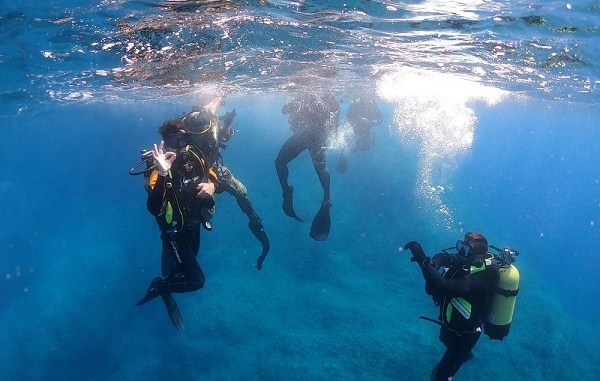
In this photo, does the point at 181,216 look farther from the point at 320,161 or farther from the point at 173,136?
the point at 320,161

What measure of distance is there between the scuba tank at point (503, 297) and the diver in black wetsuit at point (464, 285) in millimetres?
90

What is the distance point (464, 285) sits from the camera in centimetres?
611

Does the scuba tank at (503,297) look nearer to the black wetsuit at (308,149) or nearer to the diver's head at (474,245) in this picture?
the diver's head at (474,245)

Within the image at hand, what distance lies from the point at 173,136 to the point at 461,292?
16.4ft

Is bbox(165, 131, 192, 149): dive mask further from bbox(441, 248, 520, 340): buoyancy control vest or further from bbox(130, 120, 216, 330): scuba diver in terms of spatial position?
bbox(441, 248, 520, 340): buoyancy control vest

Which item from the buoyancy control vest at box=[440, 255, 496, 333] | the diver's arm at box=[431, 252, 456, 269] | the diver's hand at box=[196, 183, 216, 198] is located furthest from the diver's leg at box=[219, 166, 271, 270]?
the buoyancy control vest at box=[440, 255, 496, 333]

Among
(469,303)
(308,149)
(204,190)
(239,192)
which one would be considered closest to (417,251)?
(469,303)

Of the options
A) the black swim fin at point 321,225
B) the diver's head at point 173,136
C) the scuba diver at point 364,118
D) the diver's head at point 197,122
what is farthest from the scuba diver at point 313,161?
the diver's head at point 173,136

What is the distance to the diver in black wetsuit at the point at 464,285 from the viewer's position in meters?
6.01

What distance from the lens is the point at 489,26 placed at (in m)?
10.5

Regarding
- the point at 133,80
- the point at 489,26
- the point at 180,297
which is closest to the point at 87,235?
the point at 180,297

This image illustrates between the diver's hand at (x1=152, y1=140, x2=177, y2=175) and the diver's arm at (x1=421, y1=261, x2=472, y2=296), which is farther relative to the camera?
the diver's arm at (x1=421, y1=261, x2=472, y2=296)

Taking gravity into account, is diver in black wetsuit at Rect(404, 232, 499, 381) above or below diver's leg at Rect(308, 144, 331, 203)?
above

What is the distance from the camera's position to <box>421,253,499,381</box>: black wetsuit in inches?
237
